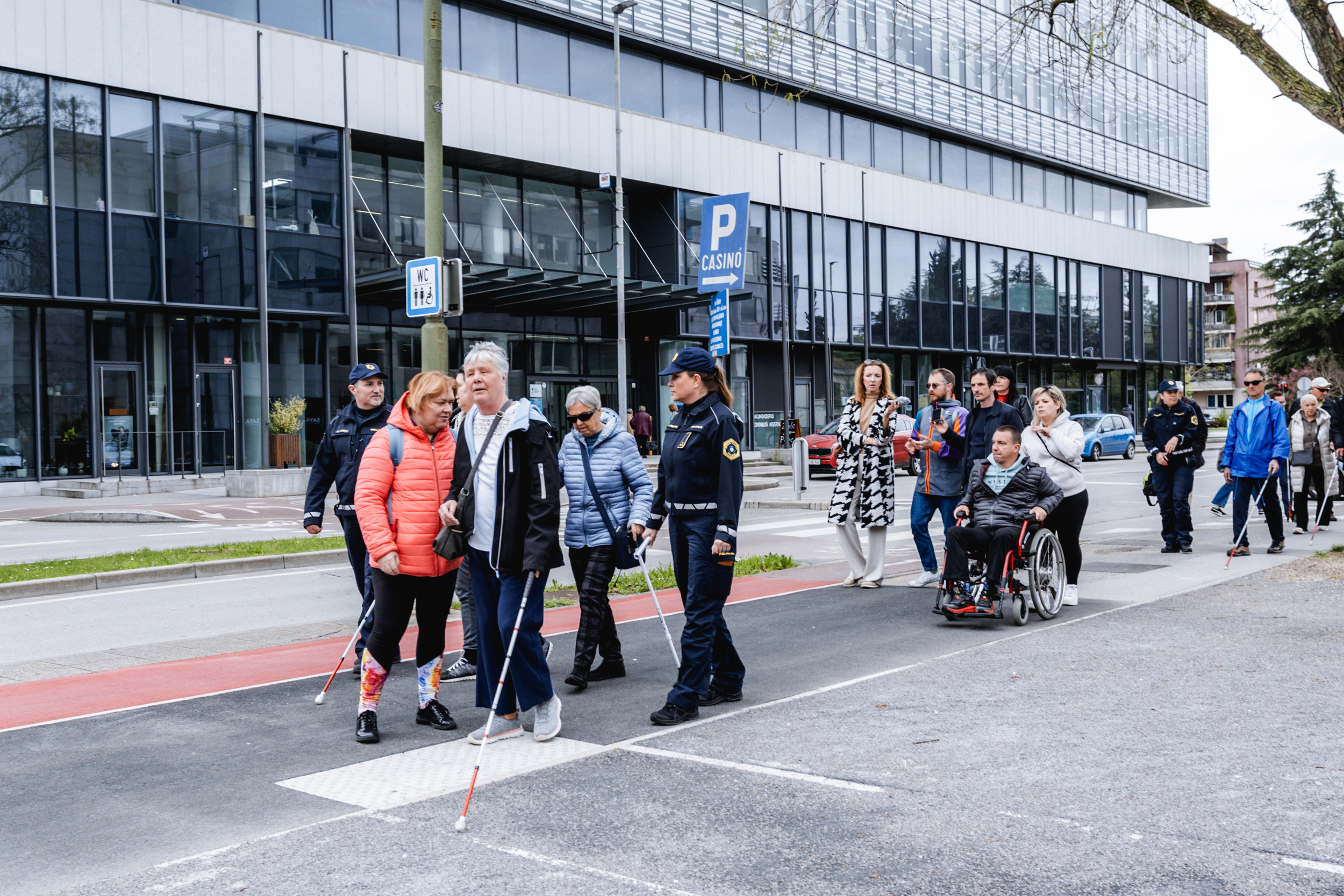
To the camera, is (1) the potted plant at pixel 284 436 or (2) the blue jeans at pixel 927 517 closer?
(2) the blue jeans at pixel 927 517

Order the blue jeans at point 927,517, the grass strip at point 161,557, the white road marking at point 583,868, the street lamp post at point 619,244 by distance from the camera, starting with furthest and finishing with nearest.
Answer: the street lamp post at point 619,244, the grass strip at point 161,557, the blue jeans at point 927,517, the white road marking at point 583,868

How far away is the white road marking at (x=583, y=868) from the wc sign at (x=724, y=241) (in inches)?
790

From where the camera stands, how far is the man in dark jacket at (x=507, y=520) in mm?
5383

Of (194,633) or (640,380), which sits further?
(640,380)

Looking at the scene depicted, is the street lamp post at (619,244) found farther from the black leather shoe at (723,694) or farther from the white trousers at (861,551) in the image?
the black leather shoe at (723,694)

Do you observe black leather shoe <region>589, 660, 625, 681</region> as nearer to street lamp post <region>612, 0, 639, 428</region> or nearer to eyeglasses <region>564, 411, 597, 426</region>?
eyeglasses <region>564, 411, 597, 426</region>

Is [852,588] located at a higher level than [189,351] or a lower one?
lower

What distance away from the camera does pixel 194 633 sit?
9.17 m

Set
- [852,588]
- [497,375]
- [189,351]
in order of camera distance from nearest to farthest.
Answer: [497,375] < [852,588] < [189,351]

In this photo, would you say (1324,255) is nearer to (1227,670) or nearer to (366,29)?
(366,29)

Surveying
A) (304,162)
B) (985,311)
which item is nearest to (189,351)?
(304,162)

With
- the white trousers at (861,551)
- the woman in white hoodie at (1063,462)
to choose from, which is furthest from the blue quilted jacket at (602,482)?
the white trousers at (861,551)

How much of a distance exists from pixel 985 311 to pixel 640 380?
1731cm

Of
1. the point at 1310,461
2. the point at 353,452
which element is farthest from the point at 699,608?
the point at 1310,461
